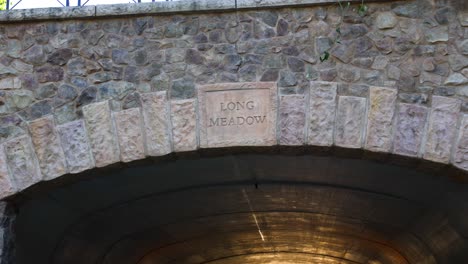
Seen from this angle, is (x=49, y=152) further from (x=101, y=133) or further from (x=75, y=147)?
(x=101, y=133)

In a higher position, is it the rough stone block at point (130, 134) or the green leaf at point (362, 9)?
the green leaf at point (362, 9)

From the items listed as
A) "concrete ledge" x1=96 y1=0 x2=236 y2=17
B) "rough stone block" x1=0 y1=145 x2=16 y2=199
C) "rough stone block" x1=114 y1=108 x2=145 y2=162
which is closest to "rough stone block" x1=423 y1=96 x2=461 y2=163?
"concrete ledge" x1=96 y1=0 x2=236 y2=17

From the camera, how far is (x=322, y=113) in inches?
297

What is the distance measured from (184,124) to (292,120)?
1.03 m

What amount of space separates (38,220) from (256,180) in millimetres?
2844

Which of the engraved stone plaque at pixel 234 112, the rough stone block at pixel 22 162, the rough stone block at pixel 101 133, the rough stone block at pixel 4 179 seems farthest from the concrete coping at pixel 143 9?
the rough stone block at pixel 4 179

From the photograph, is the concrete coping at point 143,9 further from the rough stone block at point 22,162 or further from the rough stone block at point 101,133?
the rough stone block at point 22,162

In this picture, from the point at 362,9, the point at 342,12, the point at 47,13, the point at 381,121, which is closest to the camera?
the point at 381,121

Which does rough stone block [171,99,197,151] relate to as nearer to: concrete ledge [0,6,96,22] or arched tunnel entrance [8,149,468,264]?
arched tunnel entrance [8,149,468,264]

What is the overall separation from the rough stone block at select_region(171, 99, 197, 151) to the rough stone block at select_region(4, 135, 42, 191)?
4.52 ft

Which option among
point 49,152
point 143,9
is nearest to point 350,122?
point 143,9

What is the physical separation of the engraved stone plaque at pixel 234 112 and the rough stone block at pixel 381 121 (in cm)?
95

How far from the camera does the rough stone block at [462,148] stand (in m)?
7.33

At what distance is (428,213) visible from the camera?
10.9 meters
